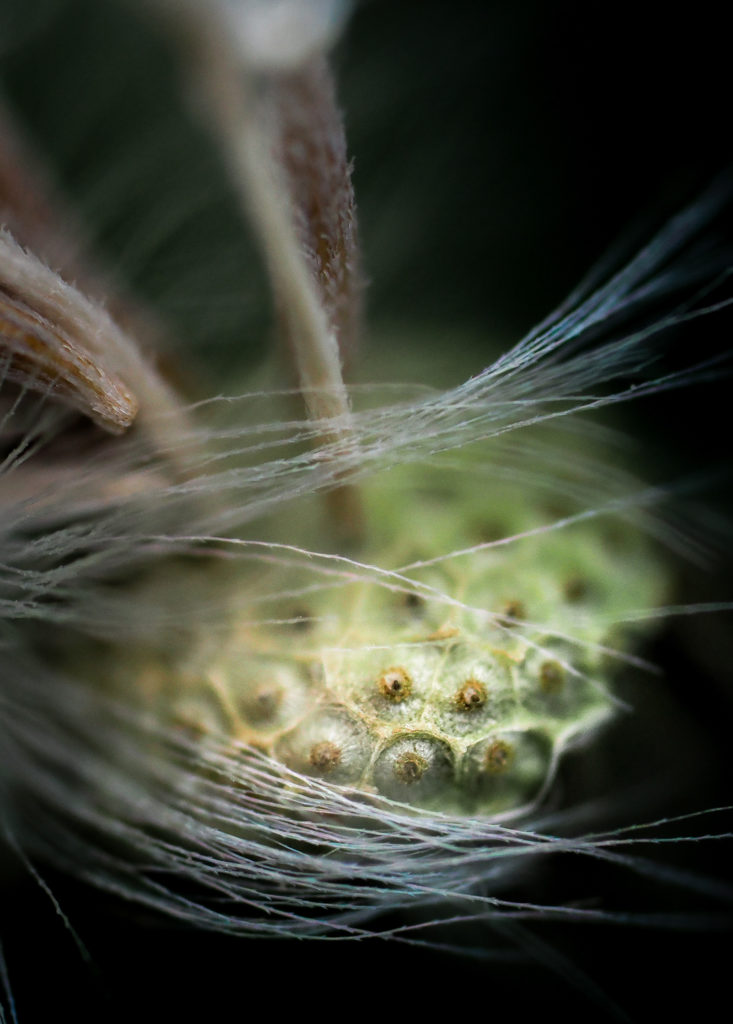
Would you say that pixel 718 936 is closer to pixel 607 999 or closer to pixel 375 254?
pixel 607 999

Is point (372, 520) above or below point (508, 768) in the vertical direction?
above

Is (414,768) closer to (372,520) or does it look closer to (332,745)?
(332,745)

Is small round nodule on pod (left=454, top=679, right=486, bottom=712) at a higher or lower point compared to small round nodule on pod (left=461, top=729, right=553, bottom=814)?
higher

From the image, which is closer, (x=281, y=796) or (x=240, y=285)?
(x=281, y=796)

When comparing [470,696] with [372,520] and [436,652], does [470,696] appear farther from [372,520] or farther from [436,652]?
[372,520]

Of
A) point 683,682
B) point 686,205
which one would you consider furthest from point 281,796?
point 686,205

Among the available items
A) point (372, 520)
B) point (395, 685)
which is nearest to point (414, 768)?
point (395, 685)
